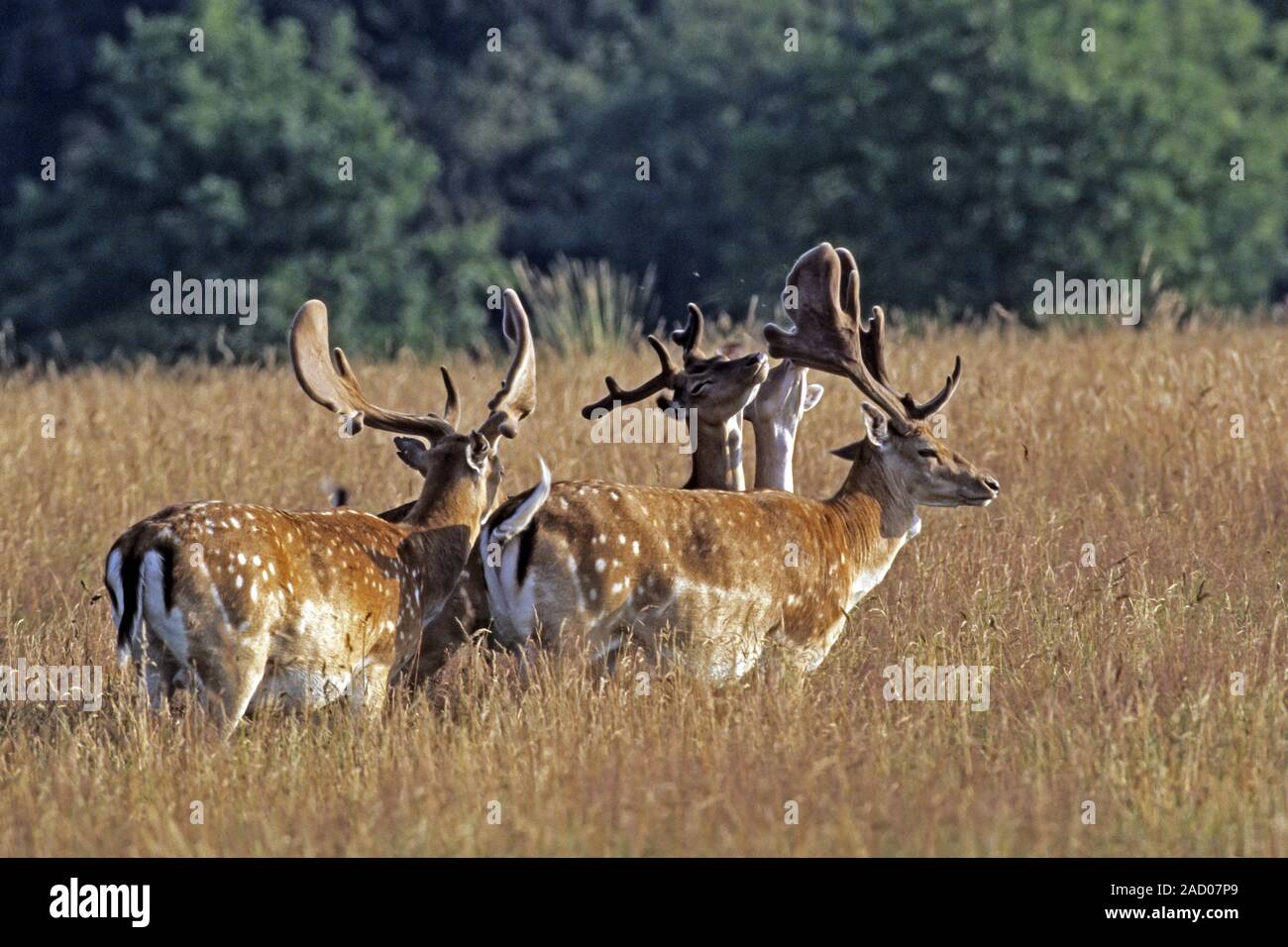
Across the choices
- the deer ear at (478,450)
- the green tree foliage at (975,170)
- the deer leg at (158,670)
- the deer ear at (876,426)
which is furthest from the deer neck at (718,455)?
the green tree foliage at (975,170)

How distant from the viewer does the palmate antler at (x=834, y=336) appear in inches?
311

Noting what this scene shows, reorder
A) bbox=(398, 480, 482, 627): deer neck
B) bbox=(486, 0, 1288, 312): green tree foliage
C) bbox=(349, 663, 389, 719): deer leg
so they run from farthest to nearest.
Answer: bbox=(486, 0, 1288, 312): green tree foliage → bbox=(398, 480, 482, 627): deer neck → bbox=(349, 663, 389, 719): deer leg

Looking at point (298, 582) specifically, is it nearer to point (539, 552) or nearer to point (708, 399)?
point (539, 552)

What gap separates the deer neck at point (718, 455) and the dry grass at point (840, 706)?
849mm

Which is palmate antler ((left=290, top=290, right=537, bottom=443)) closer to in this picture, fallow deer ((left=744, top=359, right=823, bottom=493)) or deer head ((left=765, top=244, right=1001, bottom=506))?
deer head ((left=765, top=244, right=1001, bottom=506))

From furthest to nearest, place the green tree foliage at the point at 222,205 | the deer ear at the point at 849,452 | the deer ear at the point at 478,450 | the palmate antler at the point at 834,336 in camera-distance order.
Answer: the green tree foliage at the point at 222,205, the deer ear at the point at 849,452, the palmate antler at the point at 834,336, the deer ear at the point at 478,450

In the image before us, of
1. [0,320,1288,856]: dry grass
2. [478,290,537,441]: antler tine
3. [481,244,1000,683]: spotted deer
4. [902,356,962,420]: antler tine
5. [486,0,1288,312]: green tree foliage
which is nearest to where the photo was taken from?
[0,320,1288,856]: dry grass

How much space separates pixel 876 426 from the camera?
784 cm

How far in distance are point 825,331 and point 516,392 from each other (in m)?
1.39

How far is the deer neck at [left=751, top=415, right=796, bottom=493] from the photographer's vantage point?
8.29m

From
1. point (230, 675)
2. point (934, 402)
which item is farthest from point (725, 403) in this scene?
point (230, 675)

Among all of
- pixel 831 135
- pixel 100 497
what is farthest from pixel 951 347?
pixel 831 135

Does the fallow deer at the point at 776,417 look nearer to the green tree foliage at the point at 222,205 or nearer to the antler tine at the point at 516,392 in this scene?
the antler tine at the point at 516,392

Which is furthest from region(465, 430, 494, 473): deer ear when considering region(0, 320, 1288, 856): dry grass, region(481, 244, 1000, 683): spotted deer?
region(0, 320, 1288, 856): dry grass
